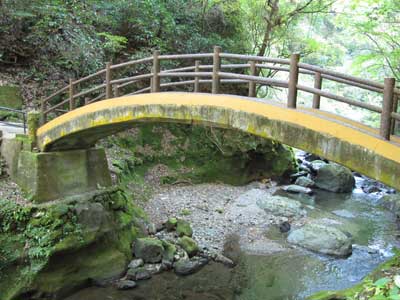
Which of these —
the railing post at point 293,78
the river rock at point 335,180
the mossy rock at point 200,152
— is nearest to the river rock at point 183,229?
the mossy rock at point 200,152

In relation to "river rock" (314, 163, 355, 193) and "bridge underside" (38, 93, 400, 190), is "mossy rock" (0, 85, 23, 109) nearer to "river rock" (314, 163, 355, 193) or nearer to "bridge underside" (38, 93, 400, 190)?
"bridge underside" (38, 93, 400, 190)

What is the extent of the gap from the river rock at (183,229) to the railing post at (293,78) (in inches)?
264

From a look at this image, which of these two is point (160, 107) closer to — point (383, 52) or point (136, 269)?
point (136, 269)

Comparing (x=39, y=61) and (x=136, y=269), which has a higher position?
(x=39, y=61)

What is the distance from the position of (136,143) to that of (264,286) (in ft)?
27.4

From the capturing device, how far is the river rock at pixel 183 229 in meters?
11.0

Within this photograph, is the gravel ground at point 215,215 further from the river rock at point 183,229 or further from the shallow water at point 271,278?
the shallow water at point 271,278

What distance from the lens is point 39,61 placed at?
1445 centimetres

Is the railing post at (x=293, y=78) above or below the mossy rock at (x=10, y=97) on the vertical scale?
above

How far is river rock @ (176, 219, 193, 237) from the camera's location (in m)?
11.0

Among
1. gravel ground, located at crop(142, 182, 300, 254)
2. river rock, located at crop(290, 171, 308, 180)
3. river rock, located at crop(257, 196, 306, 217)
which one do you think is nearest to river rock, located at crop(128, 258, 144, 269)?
gravel ground, located at crop(142, 182, 300, 254)

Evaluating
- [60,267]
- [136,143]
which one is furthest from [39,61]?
[60,267]

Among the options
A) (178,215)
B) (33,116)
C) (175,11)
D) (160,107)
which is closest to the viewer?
(160,107)

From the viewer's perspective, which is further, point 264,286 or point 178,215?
point 178,215
